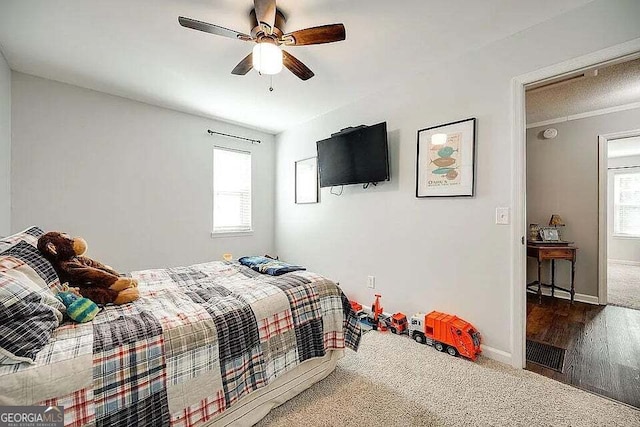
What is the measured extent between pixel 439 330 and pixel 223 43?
299cm

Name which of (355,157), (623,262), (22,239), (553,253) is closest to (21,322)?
(22,239)

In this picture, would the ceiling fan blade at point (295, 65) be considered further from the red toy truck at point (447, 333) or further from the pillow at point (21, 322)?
the red toy truck at point (447, 333)

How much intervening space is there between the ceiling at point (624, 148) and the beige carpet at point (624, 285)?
7.64 ft

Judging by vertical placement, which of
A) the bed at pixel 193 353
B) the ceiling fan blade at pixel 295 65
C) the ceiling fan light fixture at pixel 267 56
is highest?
the ceiling fan blade at pixel 295 65

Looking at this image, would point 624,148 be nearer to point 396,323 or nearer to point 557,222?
point 557,222

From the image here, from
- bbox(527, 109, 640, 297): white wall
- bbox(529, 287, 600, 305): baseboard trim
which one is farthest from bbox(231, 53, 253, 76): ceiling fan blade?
bbox(529, 287, 600, 305): baseboard trim

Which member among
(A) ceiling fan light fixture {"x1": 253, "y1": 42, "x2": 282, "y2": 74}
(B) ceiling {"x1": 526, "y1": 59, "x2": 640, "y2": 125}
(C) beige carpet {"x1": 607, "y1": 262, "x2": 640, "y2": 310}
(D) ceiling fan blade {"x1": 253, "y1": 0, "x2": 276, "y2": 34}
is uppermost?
(B) ceiling {"x1": 526, "y1": 59, "x2": 640, "y2": 125}

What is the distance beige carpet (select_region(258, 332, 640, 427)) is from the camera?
5.10ft

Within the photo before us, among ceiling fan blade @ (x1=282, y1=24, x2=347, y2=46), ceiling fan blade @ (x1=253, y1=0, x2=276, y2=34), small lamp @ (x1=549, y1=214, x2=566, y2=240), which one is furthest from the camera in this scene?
small lamp @ (x1=549, y1=214, x2=566, y2=240)

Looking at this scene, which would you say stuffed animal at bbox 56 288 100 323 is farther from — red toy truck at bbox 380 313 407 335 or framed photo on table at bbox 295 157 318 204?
framed photo on table at bbox 295 157 318 204

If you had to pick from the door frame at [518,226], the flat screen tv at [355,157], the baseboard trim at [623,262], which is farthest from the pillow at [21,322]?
the baseboard trim at [623,262]

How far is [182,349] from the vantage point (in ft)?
4.06

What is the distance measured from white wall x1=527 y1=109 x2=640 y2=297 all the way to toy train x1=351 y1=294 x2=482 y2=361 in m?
2.62

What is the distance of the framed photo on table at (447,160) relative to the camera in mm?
2336
